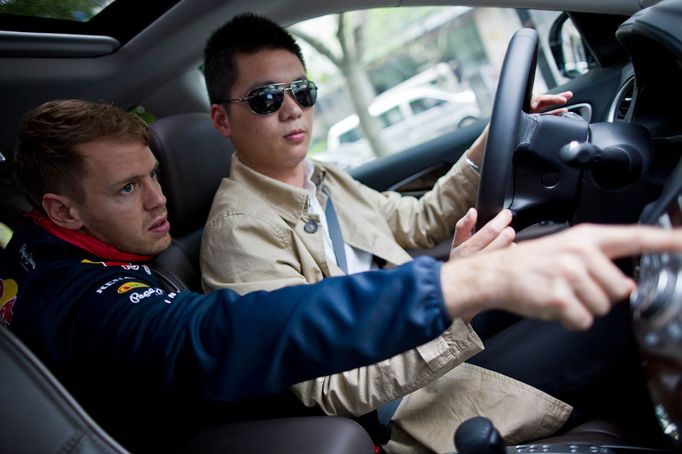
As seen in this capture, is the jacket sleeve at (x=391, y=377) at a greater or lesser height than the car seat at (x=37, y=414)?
lesser

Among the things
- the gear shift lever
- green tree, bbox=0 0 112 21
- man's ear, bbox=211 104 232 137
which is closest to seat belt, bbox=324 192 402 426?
man's ear, bbox=211 104 232 137

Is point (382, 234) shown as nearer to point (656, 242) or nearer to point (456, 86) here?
point (656, 242)

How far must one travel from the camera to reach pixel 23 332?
110 cm

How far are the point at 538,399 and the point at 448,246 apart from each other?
91 centimetres

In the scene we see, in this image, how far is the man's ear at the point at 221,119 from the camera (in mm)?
1688

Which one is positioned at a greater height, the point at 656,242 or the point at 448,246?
the point at 656,242

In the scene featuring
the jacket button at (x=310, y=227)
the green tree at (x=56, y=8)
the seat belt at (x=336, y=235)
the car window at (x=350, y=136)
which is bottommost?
the car window at (x=350, y=136)

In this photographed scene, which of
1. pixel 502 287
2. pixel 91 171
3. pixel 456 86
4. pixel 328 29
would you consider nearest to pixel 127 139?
pixel 91 171

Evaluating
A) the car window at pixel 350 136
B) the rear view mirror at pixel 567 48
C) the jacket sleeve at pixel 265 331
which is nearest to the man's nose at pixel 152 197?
the jacket sleeve at pixel 265 331

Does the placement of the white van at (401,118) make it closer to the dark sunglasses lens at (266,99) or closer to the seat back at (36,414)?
the dark sunglasses lens at (266,99)

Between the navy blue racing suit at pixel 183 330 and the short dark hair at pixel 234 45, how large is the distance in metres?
0.62

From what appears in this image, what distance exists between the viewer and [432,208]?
187 centimetres

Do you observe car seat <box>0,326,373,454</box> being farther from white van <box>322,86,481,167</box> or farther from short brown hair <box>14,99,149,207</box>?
white van <box>322,86,481,167</box>

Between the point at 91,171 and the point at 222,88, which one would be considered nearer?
the point at 91,171
